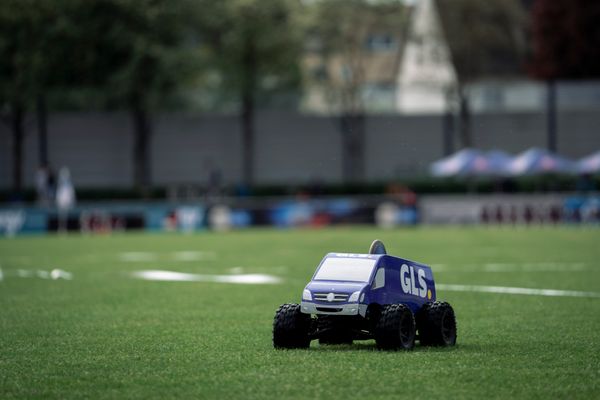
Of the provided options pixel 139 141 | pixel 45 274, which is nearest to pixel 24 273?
pixel 45 274

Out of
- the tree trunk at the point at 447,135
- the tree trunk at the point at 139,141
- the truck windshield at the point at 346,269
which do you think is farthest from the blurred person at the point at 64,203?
the truck windshield at the point at 346,269

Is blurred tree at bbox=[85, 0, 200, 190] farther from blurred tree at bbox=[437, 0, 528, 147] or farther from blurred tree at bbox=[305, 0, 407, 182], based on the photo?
blurred tree at bbox=[437, 0, 528, 147]

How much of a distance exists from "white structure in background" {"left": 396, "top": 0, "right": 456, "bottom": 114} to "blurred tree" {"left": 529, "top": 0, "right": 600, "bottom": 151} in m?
7.30

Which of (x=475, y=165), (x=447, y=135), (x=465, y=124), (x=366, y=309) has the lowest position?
(x=366, y=309)

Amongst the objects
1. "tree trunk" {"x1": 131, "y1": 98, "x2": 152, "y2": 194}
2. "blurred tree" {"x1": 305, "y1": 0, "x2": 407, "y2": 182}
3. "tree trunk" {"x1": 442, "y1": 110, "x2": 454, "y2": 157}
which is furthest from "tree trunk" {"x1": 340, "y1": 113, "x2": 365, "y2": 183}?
"tree trunk" {"x1": 131, "y1": 98, "x2": 152, "y2": 194}

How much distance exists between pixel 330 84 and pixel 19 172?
18.6 meters

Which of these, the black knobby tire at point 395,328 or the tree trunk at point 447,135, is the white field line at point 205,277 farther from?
the tree trunk at point 447,135

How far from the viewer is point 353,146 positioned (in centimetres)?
6788

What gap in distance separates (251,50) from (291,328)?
56.3 metres

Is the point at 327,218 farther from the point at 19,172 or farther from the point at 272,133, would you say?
the point at 19,172

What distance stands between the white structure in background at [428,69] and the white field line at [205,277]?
41904mm

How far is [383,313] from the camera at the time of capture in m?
12.6

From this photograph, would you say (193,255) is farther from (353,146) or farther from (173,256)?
(353,146)

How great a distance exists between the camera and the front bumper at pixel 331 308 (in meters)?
12.5
